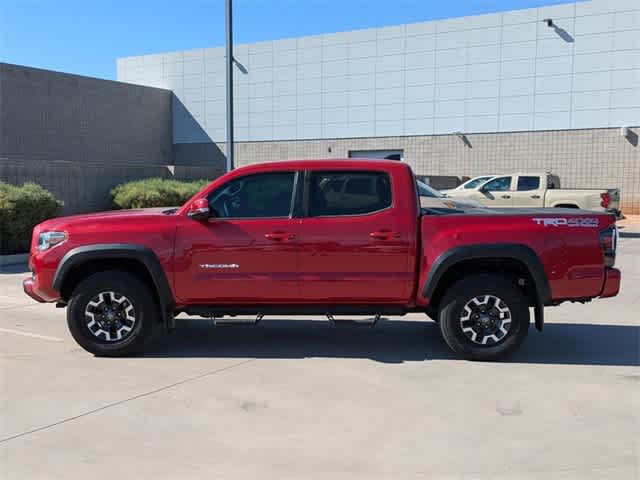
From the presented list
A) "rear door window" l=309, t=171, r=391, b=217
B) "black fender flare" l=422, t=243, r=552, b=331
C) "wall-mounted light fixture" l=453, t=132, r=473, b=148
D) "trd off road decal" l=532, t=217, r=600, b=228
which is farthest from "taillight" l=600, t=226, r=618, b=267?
"wall-mounted light fixture" l=453, t=132, r=473, b=148

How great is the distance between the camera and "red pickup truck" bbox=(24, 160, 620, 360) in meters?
5.99

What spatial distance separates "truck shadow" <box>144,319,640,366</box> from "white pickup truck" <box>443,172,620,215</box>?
37.0 ft

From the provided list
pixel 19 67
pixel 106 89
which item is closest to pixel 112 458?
pixel 19 67

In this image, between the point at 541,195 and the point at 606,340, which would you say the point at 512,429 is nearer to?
the point at 606,340

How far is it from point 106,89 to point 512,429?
3181cm

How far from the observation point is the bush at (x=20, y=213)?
13422mm

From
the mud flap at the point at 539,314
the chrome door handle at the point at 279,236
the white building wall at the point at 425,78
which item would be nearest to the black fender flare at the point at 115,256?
the chrome door handle at the point at 279,236

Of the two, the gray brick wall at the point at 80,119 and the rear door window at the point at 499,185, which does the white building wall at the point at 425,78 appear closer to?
the gray brick wall at the point at 80,119

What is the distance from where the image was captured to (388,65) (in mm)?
31297

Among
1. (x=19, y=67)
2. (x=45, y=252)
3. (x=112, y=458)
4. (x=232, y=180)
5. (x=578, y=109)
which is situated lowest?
(x=112, y=458)

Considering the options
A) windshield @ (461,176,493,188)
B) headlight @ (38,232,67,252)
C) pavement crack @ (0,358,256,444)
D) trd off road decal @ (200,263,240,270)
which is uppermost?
windshield @ (461,176,493,188)

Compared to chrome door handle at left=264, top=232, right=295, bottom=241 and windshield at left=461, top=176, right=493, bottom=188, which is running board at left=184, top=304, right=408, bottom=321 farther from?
windshield at left=461, top=176, right=493, bottom=188

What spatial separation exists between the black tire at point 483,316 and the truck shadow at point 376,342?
0.25 meters

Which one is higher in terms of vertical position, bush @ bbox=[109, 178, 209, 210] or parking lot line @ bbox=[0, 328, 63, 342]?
bush @ bbox=[109, 178, 209, 210]
